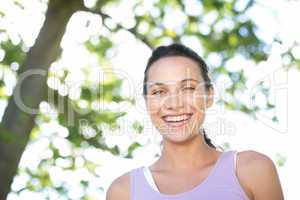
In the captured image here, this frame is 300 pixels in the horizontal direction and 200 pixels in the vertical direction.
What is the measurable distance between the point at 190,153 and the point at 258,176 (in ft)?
0.87

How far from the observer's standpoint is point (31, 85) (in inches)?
150

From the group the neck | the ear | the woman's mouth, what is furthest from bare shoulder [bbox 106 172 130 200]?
the ear

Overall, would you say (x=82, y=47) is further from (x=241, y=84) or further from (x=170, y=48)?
(x=170, y=48)

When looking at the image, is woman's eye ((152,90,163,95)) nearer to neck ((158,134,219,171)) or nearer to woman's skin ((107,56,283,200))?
woman's skin ((107,56,283,200))

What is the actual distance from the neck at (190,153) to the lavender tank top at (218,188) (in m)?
0.06

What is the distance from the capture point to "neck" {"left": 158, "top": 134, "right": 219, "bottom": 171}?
228 cm

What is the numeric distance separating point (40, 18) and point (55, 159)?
1029 millimetres

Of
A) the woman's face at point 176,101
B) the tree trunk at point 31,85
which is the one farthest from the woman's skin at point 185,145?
the tree trunk at point 31,85

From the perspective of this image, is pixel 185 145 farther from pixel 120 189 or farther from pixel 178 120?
pixel 120 189

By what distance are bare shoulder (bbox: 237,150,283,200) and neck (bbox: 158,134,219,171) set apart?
14 centimetres

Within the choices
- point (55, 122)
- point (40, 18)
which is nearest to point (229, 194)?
point (55, 122)

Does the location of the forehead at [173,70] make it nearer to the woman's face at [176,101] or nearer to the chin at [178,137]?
the woman's face at [176,101]

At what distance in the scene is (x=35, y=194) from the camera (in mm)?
→ 4930

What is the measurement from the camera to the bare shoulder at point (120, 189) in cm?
236
